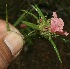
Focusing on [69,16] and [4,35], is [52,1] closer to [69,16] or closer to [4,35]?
[69,16]

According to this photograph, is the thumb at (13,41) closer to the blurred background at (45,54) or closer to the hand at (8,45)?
the hand at (8,45)

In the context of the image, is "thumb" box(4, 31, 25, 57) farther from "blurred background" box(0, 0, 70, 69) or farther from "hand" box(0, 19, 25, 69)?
"blurred background" box(0, 0, 70, 69)

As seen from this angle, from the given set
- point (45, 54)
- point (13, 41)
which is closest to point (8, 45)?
point (13, 41)

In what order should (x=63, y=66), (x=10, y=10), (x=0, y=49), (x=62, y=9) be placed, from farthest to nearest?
(x=63, y=66), (x=62, y=9), (x=10, y=10), (x=0, y=49)

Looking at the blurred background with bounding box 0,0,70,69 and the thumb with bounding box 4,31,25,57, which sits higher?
the thumb with bounding box 4,31,25,57

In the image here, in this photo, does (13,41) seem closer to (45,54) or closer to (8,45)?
(8,45)

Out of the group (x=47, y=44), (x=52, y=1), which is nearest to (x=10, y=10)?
(x=52, y=1)

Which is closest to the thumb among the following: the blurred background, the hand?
the hand

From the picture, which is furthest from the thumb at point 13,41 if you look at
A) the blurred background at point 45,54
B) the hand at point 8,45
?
the blurred background at point 45,54

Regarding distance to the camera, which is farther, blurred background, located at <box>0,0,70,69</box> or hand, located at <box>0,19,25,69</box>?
blurred background, located at <box>0,0,70,69</box>
